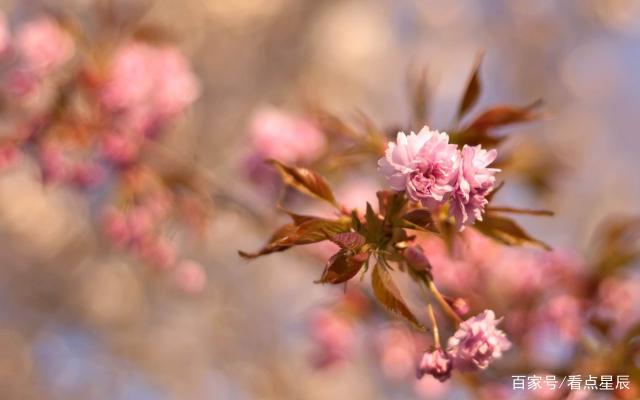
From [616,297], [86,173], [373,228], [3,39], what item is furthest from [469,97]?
[3,39]

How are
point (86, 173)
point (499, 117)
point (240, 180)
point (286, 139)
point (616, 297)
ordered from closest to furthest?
point (499, 117) → point (616, 297) → point (86, 173) → point (286, 139) → point (240, 180)

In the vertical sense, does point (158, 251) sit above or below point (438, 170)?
below

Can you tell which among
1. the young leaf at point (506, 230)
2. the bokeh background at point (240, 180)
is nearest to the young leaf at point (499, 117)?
the young leaf at point (506, 230)

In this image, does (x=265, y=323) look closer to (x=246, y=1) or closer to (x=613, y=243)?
(x=246, y=1)

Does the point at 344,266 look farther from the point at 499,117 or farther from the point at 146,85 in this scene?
the point at 146,85

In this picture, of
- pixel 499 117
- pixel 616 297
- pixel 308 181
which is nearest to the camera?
pixel 308 181

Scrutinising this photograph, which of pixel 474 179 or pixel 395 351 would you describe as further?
pixel 395 351

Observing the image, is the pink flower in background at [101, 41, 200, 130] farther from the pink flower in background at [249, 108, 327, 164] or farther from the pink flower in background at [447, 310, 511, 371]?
the pink flower in background at [447, 310, 511, 371]

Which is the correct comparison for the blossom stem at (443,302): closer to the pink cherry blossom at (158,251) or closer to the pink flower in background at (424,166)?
the pink flower in background at (424,166)
